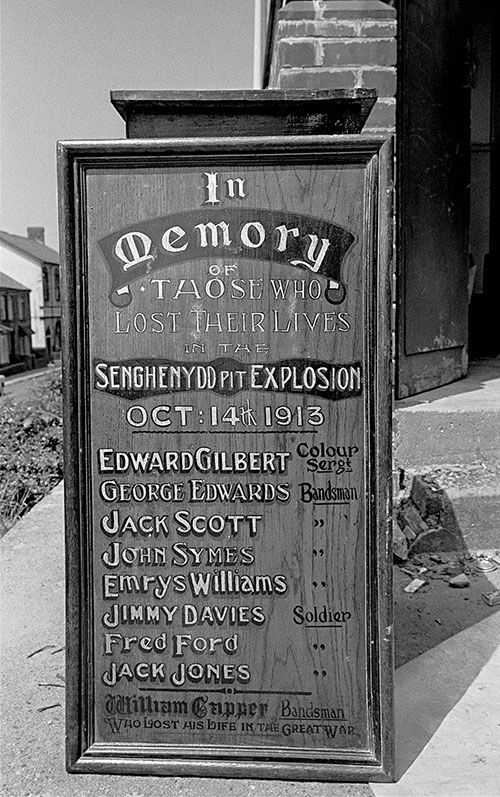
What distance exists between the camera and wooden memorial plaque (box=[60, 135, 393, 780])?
1787 millimetres

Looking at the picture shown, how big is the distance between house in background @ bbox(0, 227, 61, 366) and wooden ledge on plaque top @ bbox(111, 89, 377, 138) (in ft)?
111

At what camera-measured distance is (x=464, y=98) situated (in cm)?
420

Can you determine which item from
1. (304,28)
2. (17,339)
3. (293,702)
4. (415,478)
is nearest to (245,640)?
(293,702)

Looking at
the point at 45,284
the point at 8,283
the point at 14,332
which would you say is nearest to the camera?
the point at 14,332

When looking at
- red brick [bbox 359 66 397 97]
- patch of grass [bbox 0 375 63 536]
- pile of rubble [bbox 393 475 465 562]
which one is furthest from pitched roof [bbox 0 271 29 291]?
pile of rubble [bbox 393 475 465 562]

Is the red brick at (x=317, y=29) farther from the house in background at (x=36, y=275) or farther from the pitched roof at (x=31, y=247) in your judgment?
the pitched roof at (x=31, y=247)

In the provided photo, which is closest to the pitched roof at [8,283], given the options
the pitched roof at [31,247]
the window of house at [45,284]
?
the window of house at [45,284]

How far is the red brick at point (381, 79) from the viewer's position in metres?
3.35

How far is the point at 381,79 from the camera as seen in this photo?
132 inches

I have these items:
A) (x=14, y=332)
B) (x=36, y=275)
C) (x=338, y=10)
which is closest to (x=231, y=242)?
(x=338, y=10)

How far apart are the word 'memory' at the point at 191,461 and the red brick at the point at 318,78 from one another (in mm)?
2127

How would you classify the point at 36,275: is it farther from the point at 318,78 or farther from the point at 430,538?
the point at 430,538

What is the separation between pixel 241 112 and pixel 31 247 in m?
45.5

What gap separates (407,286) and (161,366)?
2.27 meters
